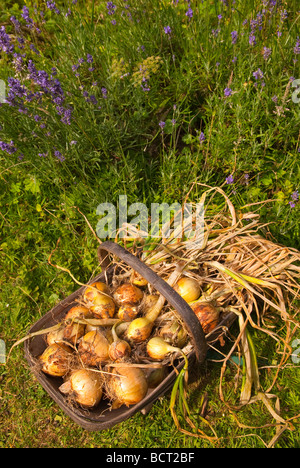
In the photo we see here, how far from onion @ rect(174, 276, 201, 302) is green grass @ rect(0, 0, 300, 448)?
561 mm

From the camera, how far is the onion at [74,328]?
73.5 inches

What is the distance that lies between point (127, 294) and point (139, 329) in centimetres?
23

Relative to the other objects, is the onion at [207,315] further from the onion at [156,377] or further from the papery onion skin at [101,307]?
the papery onion skin at [101,307]

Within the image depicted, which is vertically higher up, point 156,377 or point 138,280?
point 138,280

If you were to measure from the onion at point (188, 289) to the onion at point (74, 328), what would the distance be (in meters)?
0.51

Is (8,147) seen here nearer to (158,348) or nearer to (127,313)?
(127,313)

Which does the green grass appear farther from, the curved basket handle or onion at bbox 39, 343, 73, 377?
the curved basket handle

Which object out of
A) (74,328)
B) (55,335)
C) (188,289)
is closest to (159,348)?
(188,289)

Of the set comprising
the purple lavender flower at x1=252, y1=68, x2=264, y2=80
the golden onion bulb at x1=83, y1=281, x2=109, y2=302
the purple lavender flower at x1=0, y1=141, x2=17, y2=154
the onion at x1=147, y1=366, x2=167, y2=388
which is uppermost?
the purple lavender flower at x1=252, y1=68, x2=264, y2=80

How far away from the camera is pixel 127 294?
1971 mm

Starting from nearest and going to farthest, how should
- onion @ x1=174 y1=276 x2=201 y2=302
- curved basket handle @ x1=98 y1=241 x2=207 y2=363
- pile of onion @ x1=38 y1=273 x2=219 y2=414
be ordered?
1. curved basket handle @ x1=98 y1=241 x2=207 y2=363
2. pile of onion @ x1=38 y1=273 x2=219 y2=414
3. onion @ x1=174 y1=276 x2=201 y2=302

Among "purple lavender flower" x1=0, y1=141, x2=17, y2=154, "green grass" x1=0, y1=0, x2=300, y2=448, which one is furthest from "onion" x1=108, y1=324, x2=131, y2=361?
"purple lavender flower" x1=0, y1=141, x2=17, y2=154

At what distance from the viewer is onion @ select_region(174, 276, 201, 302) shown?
1915 mm
